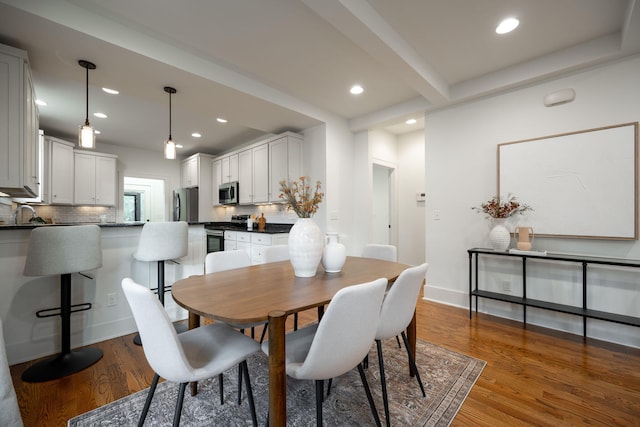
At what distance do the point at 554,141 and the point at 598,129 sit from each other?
303 millimetres

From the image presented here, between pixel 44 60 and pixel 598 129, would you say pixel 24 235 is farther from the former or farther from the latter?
pixel 598 129

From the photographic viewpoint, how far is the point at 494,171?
10.0ft

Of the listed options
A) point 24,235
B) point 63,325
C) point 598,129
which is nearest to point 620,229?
point 598,129

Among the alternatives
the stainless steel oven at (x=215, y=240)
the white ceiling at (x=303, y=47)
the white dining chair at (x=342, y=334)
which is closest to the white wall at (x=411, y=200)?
the white ceiling at (x=303, y=47)

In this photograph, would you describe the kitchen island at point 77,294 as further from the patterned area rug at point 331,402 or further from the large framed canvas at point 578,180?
the large framed canvas at point 578,180

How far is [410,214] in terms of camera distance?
5.04 meters

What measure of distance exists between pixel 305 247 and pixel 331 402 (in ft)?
3.08

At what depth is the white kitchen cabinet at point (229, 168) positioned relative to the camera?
17.4 feet

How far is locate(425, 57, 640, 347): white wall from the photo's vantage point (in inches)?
93.3

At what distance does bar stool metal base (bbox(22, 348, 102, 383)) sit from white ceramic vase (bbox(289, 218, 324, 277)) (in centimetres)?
180

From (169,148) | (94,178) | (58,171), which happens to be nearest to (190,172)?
(94,178)

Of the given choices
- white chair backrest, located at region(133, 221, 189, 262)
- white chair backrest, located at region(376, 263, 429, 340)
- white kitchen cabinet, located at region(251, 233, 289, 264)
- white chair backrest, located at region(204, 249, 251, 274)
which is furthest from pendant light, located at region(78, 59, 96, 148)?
white chair backrest, located at region(376, 263, 429, 340)

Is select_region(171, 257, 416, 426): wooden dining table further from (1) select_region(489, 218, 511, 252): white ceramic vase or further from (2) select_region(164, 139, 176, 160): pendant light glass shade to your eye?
(2) select_region(164, 139, 176, 160): pendant light glass shade

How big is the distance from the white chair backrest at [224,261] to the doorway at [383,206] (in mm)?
3342
